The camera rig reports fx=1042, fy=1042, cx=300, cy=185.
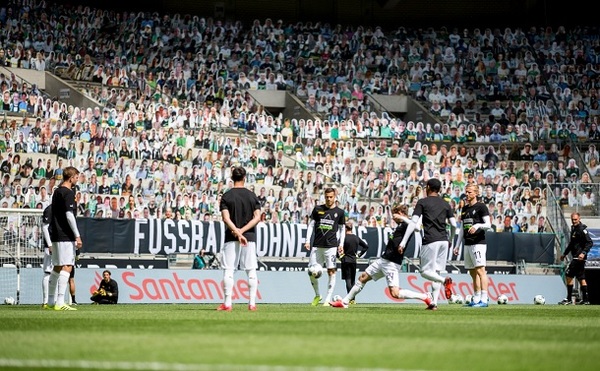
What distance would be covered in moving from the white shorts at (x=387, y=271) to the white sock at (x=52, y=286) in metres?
5.52

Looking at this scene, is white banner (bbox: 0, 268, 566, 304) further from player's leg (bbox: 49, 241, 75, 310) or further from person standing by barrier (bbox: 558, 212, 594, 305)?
player's leg (bbox: 49, 241, 75, 310)

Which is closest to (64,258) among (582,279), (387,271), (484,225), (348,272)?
(387,271)

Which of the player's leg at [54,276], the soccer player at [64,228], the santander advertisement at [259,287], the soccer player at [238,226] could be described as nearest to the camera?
the soccer player at [238,226]

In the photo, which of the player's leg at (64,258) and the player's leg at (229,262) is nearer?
the player's leg at (229,262)

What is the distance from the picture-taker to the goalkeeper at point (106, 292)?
80.5 ft

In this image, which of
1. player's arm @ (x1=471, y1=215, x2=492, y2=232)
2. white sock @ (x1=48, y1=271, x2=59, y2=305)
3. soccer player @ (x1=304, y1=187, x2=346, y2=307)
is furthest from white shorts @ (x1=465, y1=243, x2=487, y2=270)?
white sock @ (x1=48, y1=271, x2=59, y2=305)

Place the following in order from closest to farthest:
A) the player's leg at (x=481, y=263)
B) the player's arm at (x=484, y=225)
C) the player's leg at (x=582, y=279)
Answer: the player's arm at (x=484, y=225) < the player's leg at (x=481, y=263) < the player's leg at (x=582, y=279)

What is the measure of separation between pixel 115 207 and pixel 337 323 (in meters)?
20.0

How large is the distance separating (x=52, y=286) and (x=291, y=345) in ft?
30.6

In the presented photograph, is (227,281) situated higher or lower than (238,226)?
lower

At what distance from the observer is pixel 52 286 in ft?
58.8

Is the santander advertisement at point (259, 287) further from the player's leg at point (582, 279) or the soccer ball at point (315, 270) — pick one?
the soccer ball at point (315, 270)

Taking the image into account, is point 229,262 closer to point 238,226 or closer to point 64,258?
point 238,226

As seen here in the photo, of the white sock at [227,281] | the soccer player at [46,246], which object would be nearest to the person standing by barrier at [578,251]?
the soccer player at [46,246]
